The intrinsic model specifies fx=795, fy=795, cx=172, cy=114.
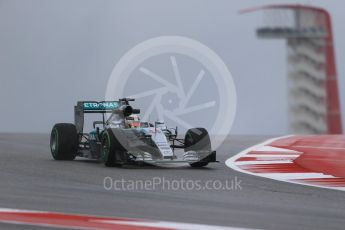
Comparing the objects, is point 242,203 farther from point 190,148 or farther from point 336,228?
point 190,148

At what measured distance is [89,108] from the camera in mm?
15148

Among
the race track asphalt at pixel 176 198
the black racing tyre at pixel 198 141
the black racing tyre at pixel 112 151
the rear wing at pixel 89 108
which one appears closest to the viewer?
the race track asphalt at pixel 176 198

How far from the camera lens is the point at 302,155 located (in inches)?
663

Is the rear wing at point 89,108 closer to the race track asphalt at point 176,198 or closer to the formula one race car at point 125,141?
the formula one race car at point 125,141

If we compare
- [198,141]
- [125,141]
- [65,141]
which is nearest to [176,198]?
[125,141]

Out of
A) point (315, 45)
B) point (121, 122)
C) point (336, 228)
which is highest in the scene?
point (315, 45)

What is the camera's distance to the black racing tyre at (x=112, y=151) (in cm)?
1268

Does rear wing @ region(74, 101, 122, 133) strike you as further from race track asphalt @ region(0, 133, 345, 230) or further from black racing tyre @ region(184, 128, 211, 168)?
race track asphalt @ region(0, 133, 345, 230)

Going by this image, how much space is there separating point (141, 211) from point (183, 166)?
5.68m

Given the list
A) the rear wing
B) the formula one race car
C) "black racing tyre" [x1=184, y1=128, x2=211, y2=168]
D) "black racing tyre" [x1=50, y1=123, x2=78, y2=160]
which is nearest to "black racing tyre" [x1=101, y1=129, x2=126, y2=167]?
the formula one race car

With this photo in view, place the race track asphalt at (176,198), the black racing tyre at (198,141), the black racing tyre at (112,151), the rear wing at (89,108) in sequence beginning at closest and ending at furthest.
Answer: the race track asphalt at (176,198)
the black racing tyre at (112,151)
the black racing tyre at (198,141)
the rear wing at (89,108)

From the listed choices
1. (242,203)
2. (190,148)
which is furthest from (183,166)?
(242,203)

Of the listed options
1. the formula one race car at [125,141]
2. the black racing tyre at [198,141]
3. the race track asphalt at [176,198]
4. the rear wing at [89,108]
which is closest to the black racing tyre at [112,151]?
the formula one race car at [125,141]

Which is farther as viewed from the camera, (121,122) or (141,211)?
(121,122)
